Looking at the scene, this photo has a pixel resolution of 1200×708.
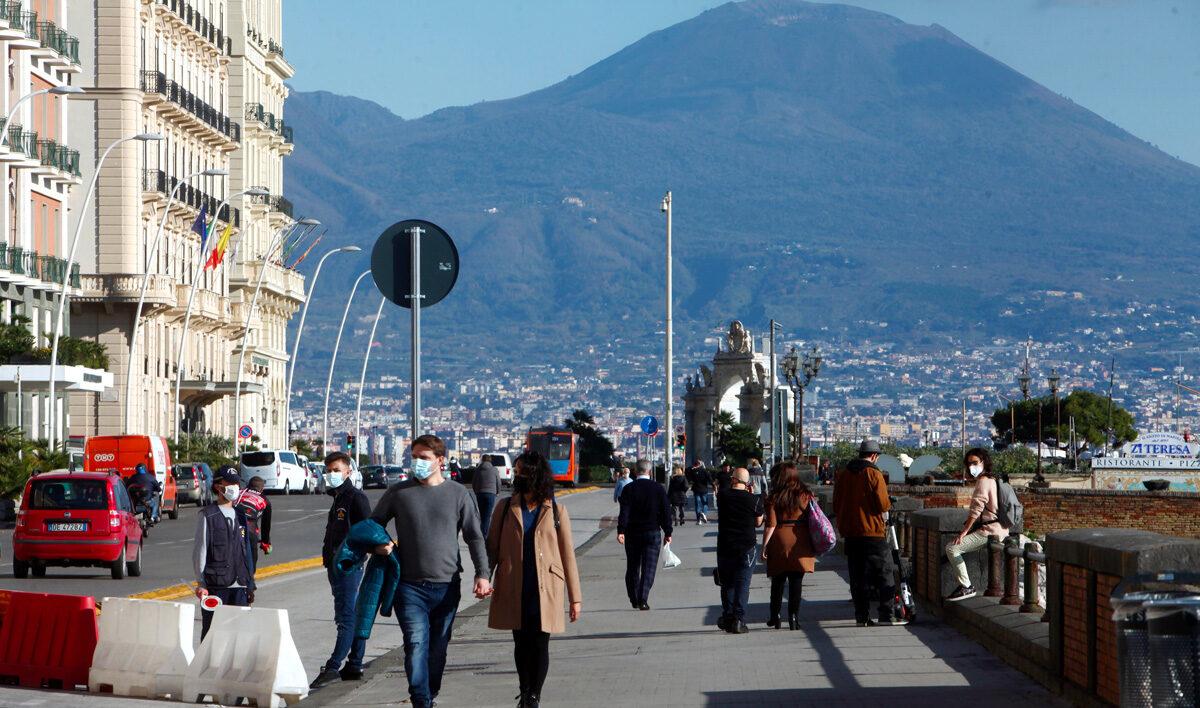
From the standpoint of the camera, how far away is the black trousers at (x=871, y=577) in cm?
1669

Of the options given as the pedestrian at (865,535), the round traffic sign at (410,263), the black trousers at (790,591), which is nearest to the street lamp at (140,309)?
the pedestrian at (865,535)

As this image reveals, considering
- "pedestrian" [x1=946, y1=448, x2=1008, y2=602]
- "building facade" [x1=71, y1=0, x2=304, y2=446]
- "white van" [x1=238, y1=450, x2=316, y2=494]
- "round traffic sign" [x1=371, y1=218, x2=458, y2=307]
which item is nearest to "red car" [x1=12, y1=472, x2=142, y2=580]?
"pedestrian" [x1=946, y1=448, x2=1008, y2=602]

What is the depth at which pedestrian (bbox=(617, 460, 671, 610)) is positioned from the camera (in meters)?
20.2

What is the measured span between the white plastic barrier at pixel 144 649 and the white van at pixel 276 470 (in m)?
48.4

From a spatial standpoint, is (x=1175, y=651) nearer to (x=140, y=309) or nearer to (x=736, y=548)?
(x=736, y=548)

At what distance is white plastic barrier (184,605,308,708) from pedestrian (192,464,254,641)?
1.23 m

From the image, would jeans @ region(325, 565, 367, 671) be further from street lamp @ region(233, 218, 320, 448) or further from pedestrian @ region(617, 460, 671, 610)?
street lamp @ region(233, 218, 320, 448)

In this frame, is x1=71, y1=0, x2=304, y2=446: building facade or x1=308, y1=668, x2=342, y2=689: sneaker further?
x1=71, y1=0, x2=304, y2=446: building facade

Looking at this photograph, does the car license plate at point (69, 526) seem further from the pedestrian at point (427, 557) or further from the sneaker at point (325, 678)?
the pedestrian at point (427, 557)

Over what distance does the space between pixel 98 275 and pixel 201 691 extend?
53.0 metres

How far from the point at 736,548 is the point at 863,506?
4.12 feet

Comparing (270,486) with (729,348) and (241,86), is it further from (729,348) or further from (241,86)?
(729,348)

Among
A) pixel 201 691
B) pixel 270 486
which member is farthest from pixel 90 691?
pixel 270 486

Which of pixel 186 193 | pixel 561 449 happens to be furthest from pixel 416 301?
pixel 561 449
